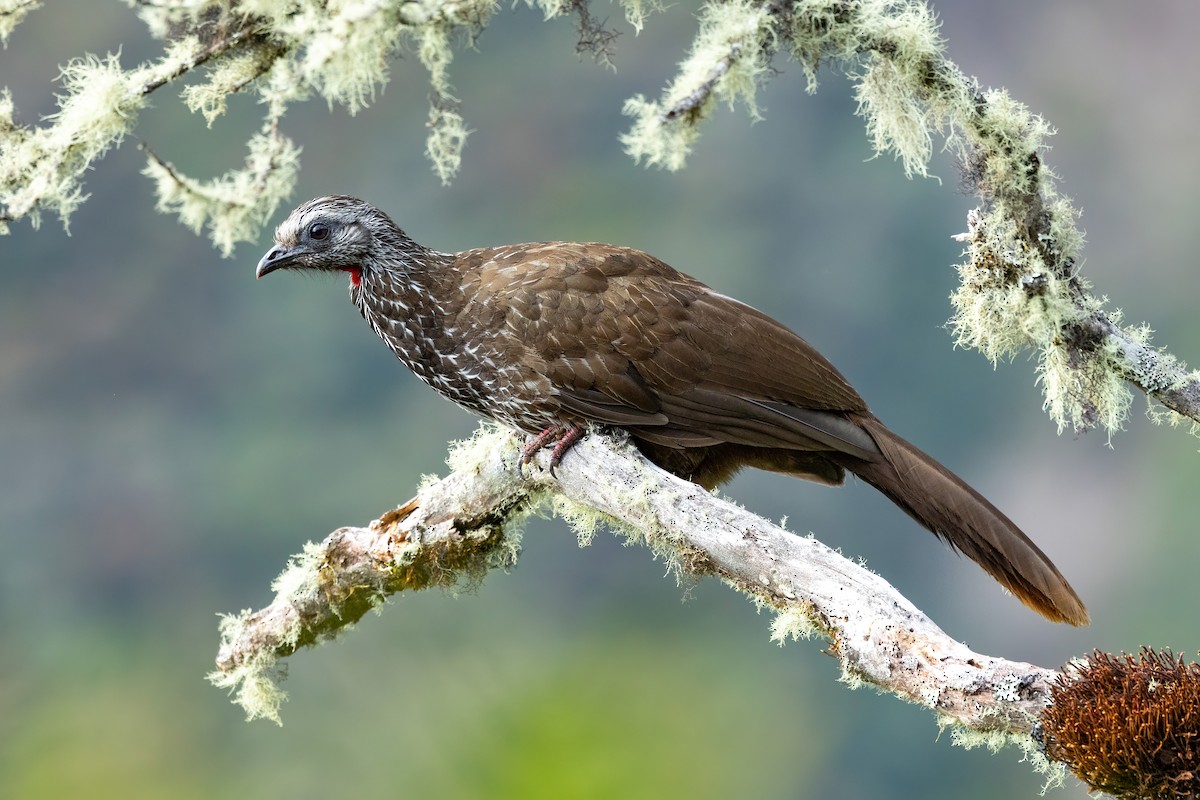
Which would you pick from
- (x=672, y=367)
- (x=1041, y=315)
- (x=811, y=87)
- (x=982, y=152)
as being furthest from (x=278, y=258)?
(x=1041, y=315)

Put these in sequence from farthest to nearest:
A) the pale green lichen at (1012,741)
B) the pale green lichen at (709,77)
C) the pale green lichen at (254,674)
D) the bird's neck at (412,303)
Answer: the pale green lichen at (254,674), the bird's neck at (412,303), the pale green lichen at (709,77), the pale green lichen at (1012,741)

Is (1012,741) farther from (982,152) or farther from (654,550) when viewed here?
(982,152)

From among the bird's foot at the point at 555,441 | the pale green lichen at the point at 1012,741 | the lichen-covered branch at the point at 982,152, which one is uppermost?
the lichen-covered branch at the point at 982,152

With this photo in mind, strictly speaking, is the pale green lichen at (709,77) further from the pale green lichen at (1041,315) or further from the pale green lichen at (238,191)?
the pale green lichen at (238,191)

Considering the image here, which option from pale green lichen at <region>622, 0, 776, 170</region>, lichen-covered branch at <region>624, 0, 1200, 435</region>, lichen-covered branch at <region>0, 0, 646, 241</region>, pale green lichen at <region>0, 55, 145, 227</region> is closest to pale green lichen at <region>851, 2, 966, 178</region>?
lichen-covered branch at <region>624, 0, 1200, 435</region>

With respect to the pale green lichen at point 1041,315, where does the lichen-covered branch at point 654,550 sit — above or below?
below

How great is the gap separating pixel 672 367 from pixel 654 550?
0.46 metres

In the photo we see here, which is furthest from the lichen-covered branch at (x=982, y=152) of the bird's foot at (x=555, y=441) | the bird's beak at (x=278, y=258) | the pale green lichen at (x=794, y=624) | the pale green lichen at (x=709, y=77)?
the bird's beak at (x=278, y=258)

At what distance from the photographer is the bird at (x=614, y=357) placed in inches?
113

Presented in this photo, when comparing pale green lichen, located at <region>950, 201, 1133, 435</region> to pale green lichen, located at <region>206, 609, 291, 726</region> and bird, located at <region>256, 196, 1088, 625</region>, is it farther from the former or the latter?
pale green lichen, located at <region>206, 609, 291, 726</region>

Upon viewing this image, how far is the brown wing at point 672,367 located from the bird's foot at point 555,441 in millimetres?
42

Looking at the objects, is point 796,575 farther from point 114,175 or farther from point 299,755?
point 114,175

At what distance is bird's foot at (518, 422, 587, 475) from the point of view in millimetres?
2826

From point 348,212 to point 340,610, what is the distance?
39.5 inches
